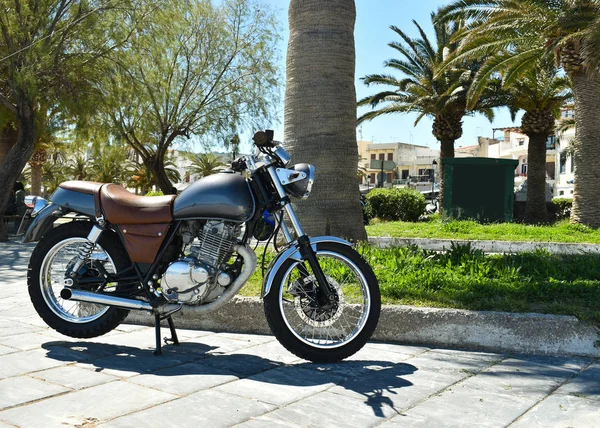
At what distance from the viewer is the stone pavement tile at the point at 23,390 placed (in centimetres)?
359

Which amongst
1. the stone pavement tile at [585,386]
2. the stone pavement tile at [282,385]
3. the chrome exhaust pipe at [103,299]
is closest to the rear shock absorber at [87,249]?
the chrome exhaust pipe at [103,299]

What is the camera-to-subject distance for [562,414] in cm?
343

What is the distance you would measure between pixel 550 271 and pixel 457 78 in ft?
69.3

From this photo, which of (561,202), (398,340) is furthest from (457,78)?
(398,340)

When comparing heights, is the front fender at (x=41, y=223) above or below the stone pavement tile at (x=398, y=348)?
above

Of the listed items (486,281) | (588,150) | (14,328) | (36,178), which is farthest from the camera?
(36,178)

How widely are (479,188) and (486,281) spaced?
14.7 meters

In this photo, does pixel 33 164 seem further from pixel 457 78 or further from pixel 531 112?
pixel 531 112

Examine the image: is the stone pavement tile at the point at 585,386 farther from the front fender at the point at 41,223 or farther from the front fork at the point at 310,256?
the front fender at the point at 41,223

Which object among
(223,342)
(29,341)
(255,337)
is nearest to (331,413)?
(223,342)

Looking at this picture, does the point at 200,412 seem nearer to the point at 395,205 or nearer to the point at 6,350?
the point at 6,350

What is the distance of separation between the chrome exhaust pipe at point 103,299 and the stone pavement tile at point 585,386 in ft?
8.75

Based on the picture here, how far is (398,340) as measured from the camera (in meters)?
5.08

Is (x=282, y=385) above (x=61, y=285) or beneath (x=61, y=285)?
beneath
